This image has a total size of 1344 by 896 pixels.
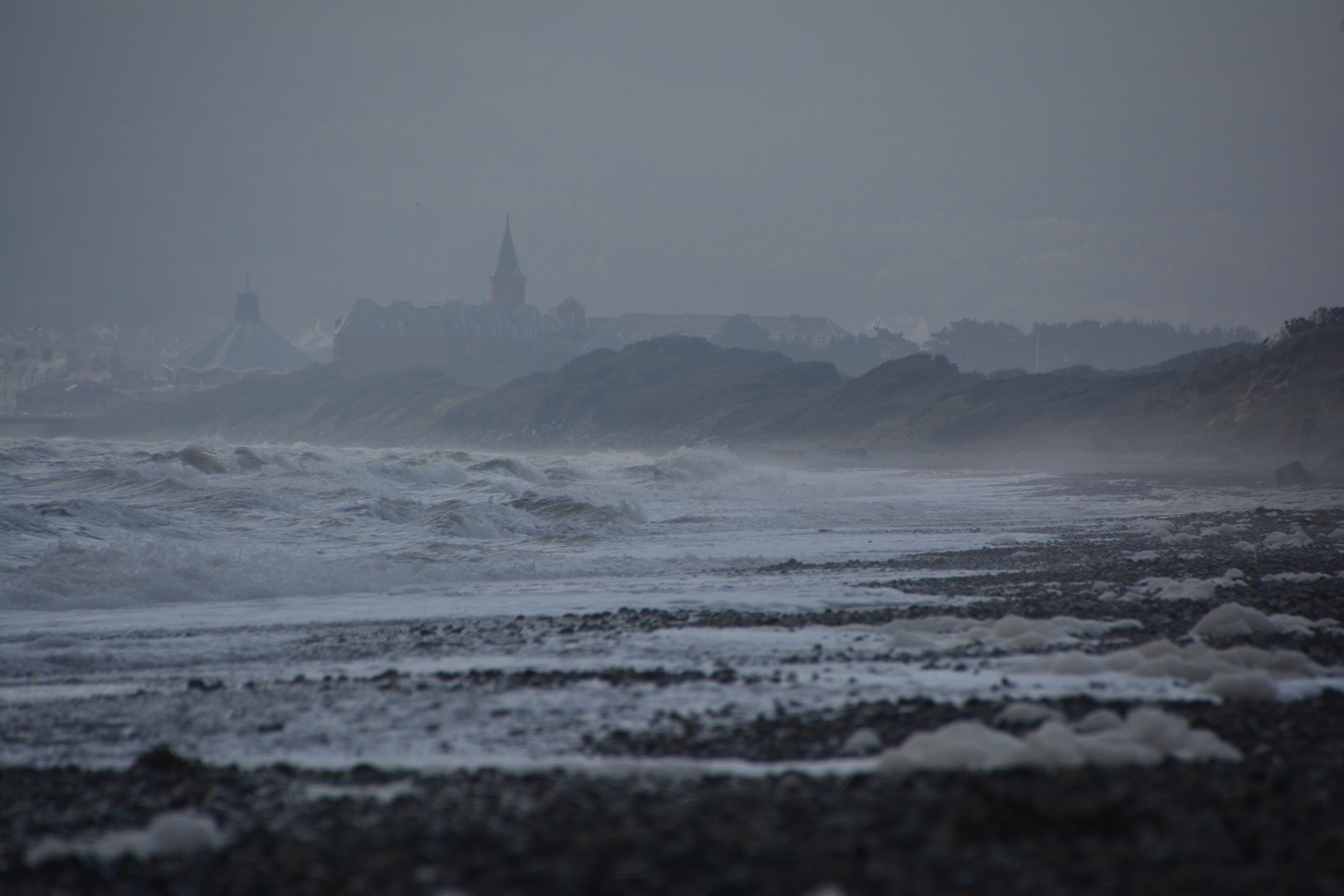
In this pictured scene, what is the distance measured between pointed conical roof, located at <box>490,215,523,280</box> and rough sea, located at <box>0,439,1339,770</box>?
135220 millimetres

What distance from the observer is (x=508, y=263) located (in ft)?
502

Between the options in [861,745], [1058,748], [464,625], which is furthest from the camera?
[464,625]

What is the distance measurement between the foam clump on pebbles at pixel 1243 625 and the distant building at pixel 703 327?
13329 centimetres

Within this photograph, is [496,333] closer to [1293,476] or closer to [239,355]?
[239,355]

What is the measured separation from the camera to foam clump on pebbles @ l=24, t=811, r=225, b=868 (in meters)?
2.73

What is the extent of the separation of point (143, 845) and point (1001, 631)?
518cm

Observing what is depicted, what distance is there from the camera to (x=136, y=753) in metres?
4.04

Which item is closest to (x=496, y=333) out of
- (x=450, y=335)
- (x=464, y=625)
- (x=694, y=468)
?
(x=450, y=335)

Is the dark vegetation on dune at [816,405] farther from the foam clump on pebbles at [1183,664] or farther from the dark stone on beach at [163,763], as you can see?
the dark stone on beach at [163,763]

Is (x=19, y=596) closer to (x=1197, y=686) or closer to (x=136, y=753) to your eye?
(x=136, y=753)

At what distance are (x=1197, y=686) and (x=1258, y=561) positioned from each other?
690 centimetres

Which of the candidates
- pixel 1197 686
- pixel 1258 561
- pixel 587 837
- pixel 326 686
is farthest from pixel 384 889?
pixel 1258 561

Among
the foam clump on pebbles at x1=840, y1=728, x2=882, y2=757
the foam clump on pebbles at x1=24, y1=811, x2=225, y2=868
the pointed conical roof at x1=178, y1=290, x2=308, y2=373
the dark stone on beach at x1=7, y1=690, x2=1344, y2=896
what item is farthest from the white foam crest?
the pointed conical roof at x1=178, y1=290, x2=308, y2=373

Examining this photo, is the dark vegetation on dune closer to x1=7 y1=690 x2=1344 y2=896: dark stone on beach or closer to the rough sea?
the rough sea
